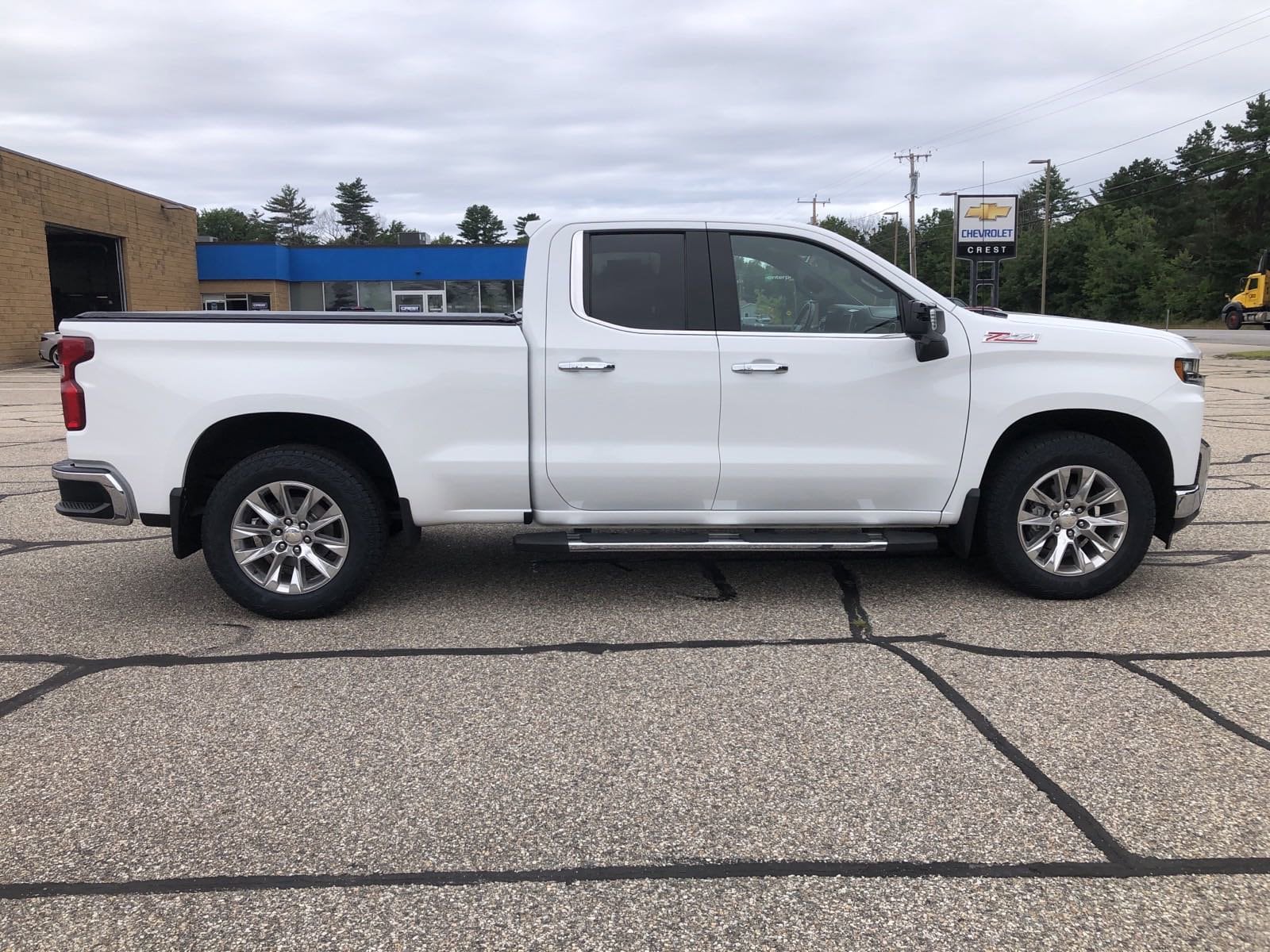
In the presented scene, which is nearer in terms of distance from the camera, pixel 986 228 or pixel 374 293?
pixel 986 228

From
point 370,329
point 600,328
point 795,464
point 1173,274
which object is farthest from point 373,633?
point 1173,274

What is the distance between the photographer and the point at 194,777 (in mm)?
3383

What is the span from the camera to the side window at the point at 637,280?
5.12 m

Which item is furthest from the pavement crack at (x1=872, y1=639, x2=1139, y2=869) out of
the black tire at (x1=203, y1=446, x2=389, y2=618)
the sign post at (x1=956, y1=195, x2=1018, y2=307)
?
the sign post at (x1=956, y1=195, x2=1018, y2=307)

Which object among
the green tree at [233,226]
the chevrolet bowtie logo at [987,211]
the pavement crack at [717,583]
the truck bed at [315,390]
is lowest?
the pavement crack at [717,583]

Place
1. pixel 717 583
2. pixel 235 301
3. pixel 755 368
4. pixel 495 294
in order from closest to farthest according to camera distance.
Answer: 1. pixel 755 368
2. pixel 717 583
3. pixel 235 301
4. pixel 495 294

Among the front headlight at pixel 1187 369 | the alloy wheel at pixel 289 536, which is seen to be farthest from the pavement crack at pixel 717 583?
the front headlight at pixel 1187 369

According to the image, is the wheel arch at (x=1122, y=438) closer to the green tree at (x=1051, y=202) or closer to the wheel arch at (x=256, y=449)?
the wheel arch at (x=256, y=449)

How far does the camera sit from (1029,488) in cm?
519

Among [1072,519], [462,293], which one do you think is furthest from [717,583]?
[462,293]

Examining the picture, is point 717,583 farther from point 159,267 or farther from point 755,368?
point 159,267

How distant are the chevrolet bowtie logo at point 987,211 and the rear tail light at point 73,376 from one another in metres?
23.7

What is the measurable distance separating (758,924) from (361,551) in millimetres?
3069

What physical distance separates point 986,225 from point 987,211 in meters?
0.44
